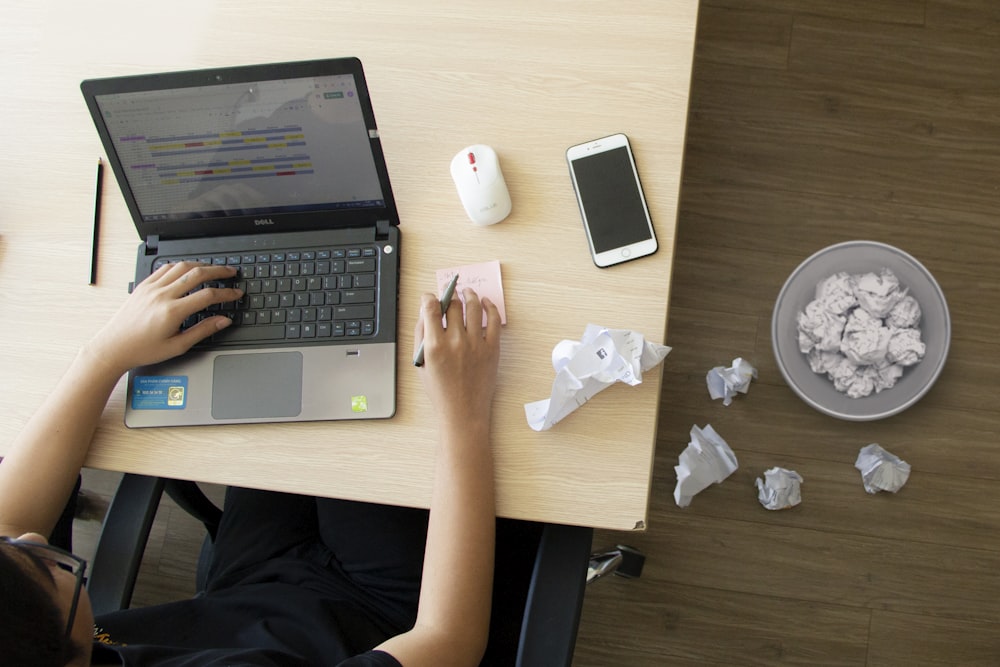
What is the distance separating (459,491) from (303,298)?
305 mm

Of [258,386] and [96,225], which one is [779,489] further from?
[96,225]

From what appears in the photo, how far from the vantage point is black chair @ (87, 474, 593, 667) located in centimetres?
77

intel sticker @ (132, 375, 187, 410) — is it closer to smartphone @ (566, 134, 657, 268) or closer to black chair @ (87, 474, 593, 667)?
black chair @ (87, 474, 593, 667)

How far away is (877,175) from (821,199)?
0.12 meters

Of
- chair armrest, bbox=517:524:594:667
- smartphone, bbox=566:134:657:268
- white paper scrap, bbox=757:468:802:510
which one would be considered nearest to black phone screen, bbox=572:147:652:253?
smartphone, bbox=566:134:657:268

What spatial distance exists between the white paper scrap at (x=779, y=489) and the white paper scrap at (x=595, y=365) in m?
0.67

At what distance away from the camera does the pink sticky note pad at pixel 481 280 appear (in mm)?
874

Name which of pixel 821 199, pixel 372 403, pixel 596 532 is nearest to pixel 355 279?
pixel 372 403

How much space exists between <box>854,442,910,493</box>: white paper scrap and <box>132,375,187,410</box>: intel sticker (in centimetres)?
116

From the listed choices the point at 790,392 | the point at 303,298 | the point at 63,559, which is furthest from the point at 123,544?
the point at 790,392

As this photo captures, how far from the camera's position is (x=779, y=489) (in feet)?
4.39

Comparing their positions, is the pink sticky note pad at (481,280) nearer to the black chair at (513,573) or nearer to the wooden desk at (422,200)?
the wooden desk at (422,200)

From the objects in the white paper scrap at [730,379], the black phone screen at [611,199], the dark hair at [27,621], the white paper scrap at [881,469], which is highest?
the black phone screen at [611,199]

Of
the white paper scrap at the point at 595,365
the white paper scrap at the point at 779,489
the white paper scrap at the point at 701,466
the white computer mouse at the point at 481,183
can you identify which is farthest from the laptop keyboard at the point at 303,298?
the white paper scrap at the point at 779,489
